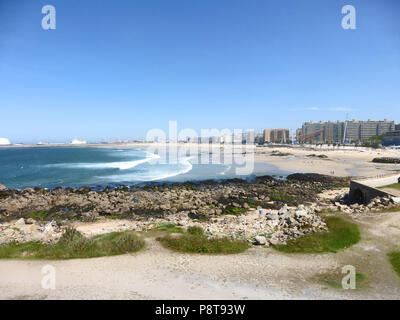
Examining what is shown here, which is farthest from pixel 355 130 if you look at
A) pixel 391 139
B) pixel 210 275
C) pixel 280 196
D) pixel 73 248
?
pixel 73 248

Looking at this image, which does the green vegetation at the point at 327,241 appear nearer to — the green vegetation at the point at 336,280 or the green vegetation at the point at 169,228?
the green vegetation at the point at 336,280

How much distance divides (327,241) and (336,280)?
301 cm

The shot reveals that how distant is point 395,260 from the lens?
25.7 feet

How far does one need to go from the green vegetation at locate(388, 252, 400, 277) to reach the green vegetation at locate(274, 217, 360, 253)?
4.31ft

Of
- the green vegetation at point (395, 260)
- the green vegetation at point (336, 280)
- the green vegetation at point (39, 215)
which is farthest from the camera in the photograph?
the green vegetation at point (39, 215)

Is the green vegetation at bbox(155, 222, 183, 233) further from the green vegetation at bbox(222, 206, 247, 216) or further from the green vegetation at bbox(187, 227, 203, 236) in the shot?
the green vegetation at bbox(222, 206, 247, 216)

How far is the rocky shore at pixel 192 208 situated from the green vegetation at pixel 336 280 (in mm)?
2742

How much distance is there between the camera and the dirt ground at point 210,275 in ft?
20.7

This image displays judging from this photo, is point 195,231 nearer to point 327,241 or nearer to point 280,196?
point 327,241

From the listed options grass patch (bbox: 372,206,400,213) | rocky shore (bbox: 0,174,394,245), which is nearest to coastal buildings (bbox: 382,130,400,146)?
rocky shore (bbox: 0,174,394,245)

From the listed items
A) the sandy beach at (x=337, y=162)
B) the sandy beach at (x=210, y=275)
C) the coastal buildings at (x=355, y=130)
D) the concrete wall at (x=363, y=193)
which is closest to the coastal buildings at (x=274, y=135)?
the coastal buildings at (x=355, y=130)

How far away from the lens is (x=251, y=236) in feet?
34.7

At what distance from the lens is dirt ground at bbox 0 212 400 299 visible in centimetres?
630
